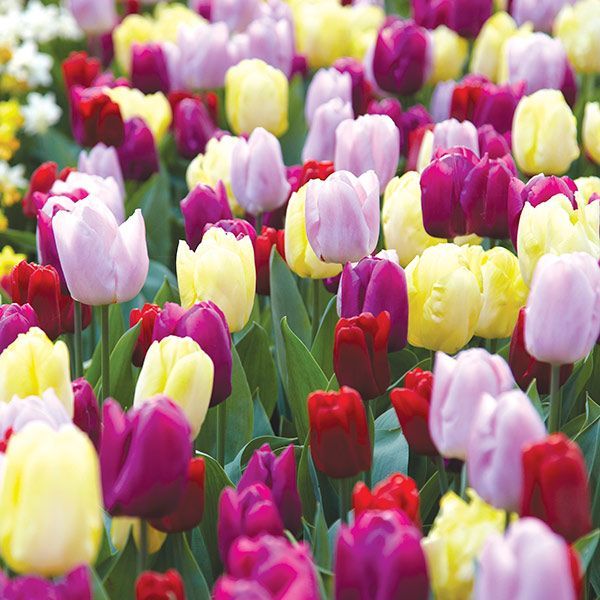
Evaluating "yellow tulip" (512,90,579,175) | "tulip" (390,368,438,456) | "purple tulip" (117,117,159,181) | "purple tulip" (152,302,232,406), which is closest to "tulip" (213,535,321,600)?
"tulip" (390,368,438,456)

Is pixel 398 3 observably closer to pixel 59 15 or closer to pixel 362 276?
pixel 59 15

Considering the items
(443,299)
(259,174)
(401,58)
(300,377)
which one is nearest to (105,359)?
(300,377)

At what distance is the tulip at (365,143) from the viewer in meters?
2.55

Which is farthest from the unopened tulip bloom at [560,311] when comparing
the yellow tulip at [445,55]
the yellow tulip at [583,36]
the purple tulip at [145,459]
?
the yellow tulip at [445,55]

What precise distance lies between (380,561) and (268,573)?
13cm

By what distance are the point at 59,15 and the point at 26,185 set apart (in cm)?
152

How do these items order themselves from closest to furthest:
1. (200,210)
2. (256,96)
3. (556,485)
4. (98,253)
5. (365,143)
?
(556,485) → (98,253) → (200,210) → (365,143) → (256,96)

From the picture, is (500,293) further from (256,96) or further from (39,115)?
(39,115)

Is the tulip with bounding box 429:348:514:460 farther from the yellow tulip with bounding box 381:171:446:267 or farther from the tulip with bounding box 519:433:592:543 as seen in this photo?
the yellow tulip with bounding box 381:171:446:267

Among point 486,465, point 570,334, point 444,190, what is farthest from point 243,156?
point 486,465

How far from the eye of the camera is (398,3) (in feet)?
18.5

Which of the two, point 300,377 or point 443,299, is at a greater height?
point 443,299

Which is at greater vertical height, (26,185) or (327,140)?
(327,140)

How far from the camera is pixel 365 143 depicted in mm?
2545
